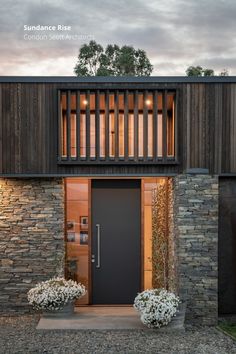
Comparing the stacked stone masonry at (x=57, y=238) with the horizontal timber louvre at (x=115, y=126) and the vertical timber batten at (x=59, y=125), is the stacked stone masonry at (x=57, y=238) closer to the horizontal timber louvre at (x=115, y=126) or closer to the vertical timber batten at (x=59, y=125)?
the vertical timber batten at (x=59, y=125)

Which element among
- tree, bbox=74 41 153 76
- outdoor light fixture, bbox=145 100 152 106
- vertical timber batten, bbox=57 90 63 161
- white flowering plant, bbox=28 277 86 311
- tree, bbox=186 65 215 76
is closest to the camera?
white flowering plant, bbox=28 277 86 311

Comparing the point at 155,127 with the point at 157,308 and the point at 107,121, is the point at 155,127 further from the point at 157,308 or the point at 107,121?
the point at 157,308

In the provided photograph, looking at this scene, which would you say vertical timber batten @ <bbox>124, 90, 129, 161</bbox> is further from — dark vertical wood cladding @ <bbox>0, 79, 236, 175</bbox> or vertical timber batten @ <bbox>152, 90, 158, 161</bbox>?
vertical timber batten @ <bbox>152, 90, 158, 161</bbox>

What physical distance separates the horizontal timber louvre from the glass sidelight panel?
103 centimetres

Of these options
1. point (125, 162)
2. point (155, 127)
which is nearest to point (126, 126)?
point (155, 127)

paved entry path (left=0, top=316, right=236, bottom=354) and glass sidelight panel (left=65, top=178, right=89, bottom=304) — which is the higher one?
glass sidelight panel (left=65, top=178, right=89, bottom=304)

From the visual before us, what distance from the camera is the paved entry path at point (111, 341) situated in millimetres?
7816

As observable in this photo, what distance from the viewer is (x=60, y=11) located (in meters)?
29.0

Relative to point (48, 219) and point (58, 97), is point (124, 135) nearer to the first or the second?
point (58, 97)

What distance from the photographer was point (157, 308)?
28.4 ft

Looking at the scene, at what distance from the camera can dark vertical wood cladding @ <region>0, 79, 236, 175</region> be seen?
9758 mm

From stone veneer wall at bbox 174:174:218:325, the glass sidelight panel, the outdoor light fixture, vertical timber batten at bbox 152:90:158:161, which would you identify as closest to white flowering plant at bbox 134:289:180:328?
stone veneer wall at bbox 174:174:218:325

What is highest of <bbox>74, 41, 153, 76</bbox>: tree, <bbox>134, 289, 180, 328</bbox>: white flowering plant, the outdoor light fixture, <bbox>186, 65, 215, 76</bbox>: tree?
<bbox>74, 41, 153, 76</bbox>: tree

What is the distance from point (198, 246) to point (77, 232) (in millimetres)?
2572
